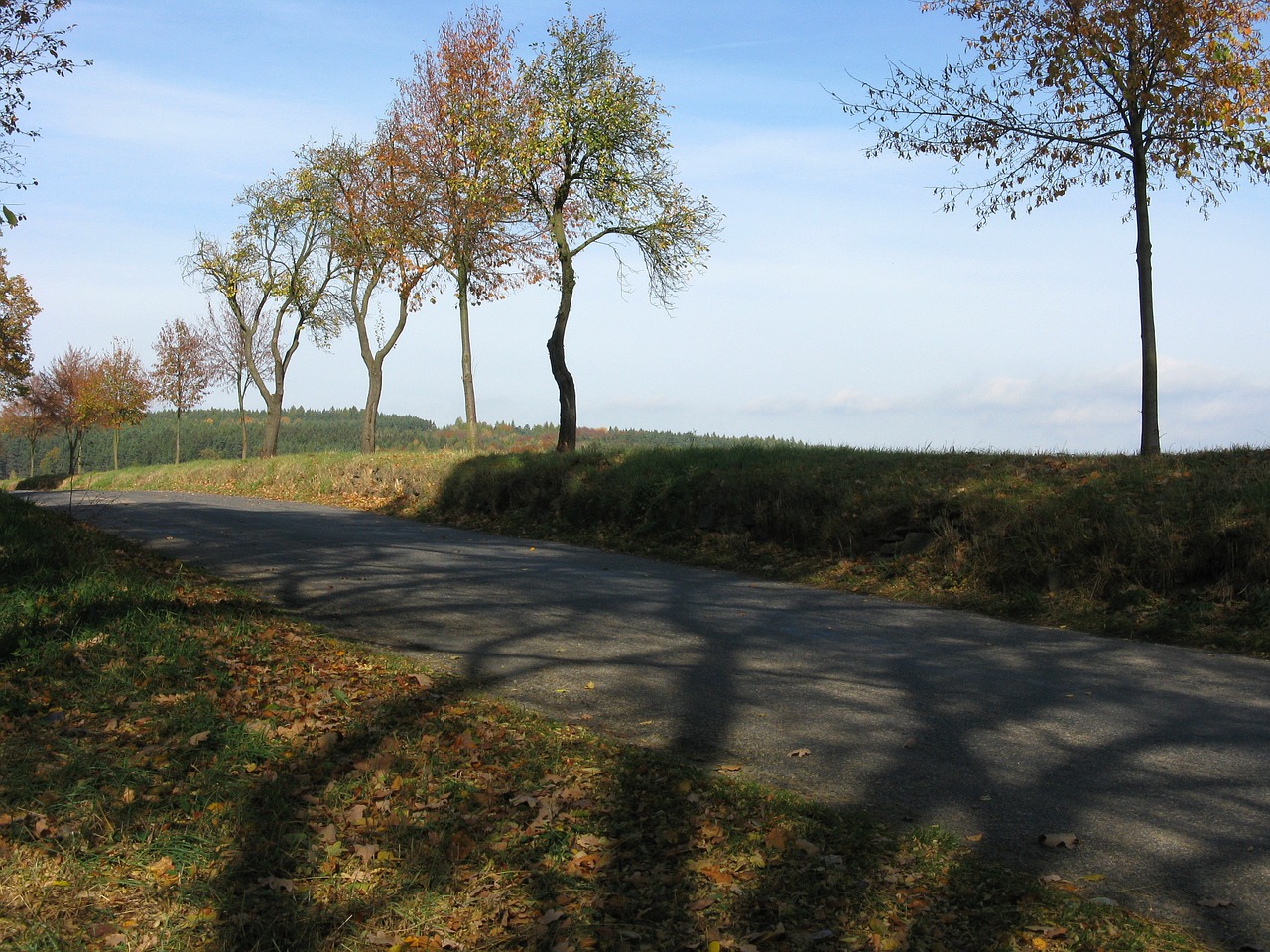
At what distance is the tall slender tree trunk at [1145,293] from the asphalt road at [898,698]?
725 centimetres

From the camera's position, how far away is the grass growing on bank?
9258mm

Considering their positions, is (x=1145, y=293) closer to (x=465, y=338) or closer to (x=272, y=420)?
(x=465, y=338)

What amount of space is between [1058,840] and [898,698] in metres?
2.07

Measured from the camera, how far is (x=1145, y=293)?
15.0m

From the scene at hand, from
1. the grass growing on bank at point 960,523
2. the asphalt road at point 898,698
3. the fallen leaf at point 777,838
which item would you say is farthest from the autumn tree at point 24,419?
the fallen leaf at point 777,838

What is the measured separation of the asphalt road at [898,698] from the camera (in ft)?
13.9

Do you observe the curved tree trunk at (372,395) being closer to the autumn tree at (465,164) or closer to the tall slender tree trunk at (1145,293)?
the autumn tree at (465,164)

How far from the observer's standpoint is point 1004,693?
6414mm

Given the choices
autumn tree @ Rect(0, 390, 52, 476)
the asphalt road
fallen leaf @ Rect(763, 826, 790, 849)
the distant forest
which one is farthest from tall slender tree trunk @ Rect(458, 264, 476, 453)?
the distant forest

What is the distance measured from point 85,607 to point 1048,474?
10.1m

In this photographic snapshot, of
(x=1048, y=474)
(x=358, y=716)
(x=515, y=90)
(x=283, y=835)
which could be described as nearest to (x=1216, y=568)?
(x=1048, y=474)

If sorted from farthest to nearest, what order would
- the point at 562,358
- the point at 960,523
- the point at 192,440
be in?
1. the point at 192,440
2. the point at 562,358
3. the point at 960,523

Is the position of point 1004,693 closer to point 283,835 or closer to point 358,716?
point 358,716

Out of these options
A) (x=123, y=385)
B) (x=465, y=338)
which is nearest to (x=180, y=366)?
(x=123, y=385)
